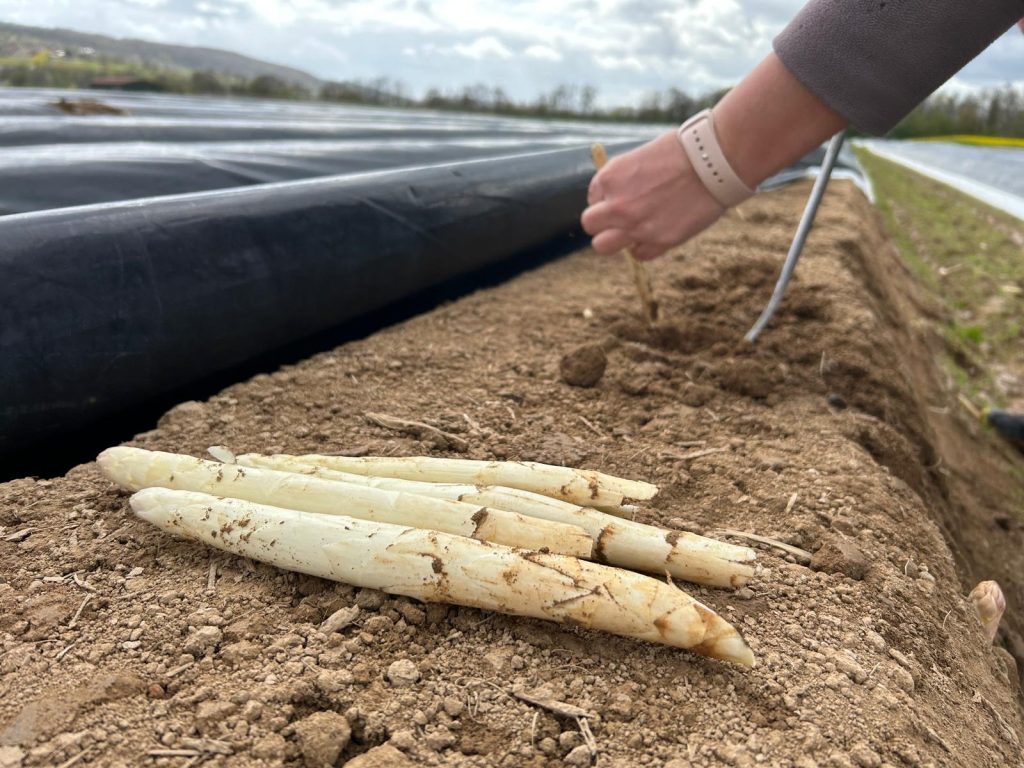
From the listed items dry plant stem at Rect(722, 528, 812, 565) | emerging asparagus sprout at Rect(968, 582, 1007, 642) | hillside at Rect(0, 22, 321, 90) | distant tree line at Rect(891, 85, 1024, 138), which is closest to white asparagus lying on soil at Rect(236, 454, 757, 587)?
dry plant stem at Rect(722, 528, 812, 565)

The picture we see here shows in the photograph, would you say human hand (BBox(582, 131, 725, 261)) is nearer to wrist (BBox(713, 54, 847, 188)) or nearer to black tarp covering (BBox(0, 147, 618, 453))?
wrist (BBox(713, 54, 847, 188))

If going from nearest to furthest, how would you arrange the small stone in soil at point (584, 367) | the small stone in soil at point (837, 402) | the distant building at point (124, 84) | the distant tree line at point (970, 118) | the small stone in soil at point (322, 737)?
1. the small stone in soil at point (322, 737)
2. the small stone in soil at point (584, 367)
3. the small stone in soil at point (837, 402)
4. the distant building at point (124, 84)
5. the distant tree line at point (970, 118)

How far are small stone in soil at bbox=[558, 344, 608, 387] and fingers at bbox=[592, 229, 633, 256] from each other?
0.96ft

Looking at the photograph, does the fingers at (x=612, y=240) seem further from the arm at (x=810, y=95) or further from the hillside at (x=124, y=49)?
the hillside at (x=124, y=49)

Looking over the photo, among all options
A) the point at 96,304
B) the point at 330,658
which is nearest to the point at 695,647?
the point at 330,658

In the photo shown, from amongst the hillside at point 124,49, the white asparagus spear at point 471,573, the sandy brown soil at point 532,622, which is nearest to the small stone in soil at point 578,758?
the sandy brown soil at point 532,622

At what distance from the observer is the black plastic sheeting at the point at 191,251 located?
1.61m

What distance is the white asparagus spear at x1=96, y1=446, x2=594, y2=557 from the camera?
1152 mm

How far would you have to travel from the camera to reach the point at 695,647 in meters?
1.03

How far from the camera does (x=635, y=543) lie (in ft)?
3.85

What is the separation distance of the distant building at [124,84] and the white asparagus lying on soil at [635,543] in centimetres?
1074

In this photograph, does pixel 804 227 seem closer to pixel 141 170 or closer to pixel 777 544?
pixel 777 544

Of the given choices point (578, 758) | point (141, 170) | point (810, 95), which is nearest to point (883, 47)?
point (810, 95)

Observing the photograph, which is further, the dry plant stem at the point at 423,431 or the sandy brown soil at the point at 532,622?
the dry plant stem at the point at 423,431
